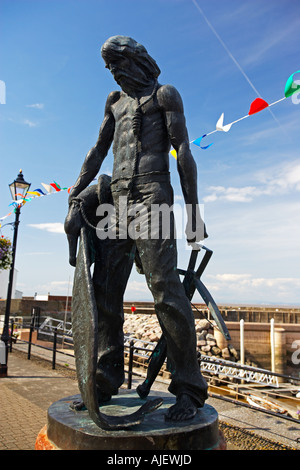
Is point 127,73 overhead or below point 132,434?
overhead

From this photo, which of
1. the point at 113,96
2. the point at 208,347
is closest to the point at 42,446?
the point at 113,96

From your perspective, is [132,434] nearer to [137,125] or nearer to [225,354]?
[137,125]

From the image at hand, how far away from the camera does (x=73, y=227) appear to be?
325 centimetres

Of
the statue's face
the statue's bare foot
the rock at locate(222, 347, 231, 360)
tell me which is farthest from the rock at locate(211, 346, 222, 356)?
the statue's face

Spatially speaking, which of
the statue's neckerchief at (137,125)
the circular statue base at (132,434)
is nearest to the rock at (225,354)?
the circular statue base at (132,434)

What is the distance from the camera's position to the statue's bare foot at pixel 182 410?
106 inches

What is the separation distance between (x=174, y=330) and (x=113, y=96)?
220cm

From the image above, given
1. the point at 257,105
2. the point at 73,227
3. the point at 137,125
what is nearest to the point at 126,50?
the point at 137,125

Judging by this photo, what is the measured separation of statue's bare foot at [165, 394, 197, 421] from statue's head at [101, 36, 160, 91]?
8.39 feet

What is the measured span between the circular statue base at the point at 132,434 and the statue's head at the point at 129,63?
8.72 ft

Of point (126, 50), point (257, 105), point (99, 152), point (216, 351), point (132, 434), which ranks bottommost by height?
point (216, 351)

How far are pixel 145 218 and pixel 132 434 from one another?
4.95ft

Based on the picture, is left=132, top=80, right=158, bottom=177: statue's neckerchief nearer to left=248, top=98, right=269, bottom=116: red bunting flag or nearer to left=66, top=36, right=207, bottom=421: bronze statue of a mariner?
left=66, top=36, right=207, bottom=421: bronze statue of a mariner
